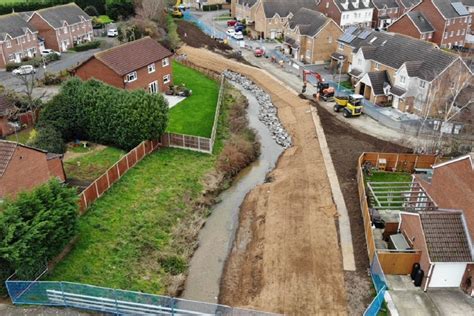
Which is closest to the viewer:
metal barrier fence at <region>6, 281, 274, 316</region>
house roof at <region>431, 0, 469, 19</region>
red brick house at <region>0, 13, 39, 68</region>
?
metal barrier fence at <region>6, 281, 274, 316</region>

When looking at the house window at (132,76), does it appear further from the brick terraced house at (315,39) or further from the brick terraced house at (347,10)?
the brick terraced house at (347,10)

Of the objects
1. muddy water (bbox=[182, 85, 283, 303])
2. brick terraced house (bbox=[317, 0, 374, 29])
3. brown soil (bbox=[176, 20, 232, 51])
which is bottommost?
muddy water (bbox=[182, 85, 283, 303])

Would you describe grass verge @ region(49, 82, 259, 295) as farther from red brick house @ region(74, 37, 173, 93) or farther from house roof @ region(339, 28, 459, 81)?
house roof @ region(339, 28, 459, 81)

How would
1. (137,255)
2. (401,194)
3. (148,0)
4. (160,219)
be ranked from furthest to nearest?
1. (148,0)
2. (401,194)
3. (160,219)
4. (137,255)

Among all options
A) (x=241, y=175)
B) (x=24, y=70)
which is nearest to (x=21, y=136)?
(x=24, y=70)

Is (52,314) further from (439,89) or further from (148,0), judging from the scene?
(148,0)

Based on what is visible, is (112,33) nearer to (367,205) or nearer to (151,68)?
(151,68)

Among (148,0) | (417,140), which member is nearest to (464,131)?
(417,140)

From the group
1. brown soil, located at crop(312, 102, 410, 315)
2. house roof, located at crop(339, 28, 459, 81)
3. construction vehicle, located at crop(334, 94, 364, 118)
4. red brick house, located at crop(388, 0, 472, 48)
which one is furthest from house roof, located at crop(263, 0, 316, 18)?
construction vehicle, located at crop(334, 94, 364, 118)
